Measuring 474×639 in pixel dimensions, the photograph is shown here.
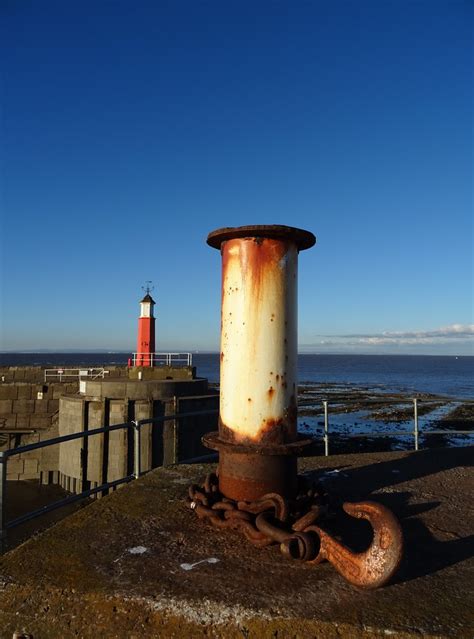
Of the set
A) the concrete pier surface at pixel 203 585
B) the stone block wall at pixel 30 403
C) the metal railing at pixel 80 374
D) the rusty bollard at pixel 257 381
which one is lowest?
the stone block wall at pixel 30 403

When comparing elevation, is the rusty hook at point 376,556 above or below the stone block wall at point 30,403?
above

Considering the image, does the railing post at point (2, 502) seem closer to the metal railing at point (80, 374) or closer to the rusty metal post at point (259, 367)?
the rusty metal post at point (259, 367)

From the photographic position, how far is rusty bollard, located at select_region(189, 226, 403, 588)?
3227mm

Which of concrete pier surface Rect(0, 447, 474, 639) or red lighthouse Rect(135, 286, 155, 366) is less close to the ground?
red lighthouse Rect(135, 286, 155, 366)

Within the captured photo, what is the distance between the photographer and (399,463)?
5.07m

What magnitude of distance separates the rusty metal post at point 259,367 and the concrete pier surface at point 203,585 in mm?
504

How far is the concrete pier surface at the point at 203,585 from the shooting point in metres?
1.95

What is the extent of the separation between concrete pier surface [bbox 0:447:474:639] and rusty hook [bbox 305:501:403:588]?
62 millimetres

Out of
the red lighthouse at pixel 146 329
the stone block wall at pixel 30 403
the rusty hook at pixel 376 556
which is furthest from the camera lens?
the red lighthouse at pixel 146 329

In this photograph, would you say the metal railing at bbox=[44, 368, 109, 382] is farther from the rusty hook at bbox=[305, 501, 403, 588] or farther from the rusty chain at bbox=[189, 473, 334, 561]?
the rusty hook at bbox=[305, 501, 403, 588]

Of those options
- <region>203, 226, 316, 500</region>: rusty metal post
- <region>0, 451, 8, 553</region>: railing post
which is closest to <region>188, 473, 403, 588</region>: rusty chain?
<region>203, 226, 316, 500</region>: rusty metal post

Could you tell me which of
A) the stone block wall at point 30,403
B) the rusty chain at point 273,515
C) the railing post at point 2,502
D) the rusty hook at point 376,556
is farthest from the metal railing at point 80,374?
the rusty hook at point 376,556

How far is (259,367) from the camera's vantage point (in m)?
3.28

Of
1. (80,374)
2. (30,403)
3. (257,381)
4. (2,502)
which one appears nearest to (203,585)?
(257,381)
